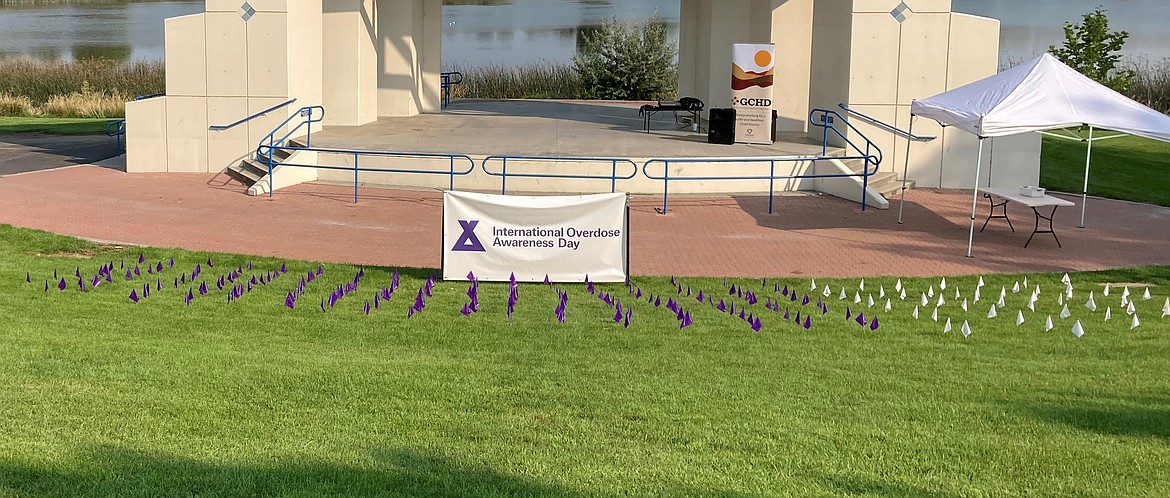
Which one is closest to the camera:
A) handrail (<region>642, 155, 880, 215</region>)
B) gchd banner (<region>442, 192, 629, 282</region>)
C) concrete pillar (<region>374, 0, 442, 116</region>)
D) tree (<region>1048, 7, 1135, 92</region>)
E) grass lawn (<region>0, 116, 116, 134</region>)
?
gchd banner (<region>442, 192, 629, 282</region>)

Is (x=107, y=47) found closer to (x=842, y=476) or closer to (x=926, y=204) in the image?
(x=926, y=204)

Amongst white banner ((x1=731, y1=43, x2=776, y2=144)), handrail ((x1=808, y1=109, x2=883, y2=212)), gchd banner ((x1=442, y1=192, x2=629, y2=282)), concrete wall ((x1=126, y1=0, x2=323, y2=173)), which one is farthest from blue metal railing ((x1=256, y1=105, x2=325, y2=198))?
handrail ((x1=808, y1=109, x2=883, y2=212))

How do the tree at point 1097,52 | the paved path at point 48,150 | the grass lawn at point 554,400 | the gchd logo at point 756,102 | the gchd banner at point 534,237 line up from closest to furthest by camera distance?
the grass lawn at point 554,400, the gchd banner at point 534,237, the gchd logo at point 756,102, the paved path at point 48,150, the tree at point 1097,52

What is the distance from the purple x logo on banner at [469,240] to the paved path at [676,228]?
1.81m

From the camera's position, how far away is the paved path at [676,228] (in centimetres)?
1571

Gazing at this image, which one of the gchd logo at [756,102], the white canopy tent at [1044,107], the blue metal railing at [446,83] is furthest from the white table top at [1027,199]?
the blue metal railing at [446,83]

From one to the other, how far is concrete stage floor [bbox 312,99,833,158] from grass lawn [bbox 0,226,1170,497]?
10.5m

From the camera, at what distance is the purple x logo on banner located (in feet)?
43.4

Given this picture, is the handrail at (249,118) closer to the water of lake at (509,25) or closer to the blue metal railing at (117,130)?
the blue metal railing at (117,130)

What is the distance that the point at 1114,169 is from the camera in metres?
26.0

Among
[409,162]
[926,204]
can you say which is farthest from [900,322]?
[409,162]

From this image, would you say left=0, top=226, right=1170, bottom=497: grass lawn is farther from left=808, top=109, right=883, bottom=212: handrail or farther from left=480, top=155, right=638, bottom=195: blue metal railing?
left=808, top=109, right=883, bottom=212: handrail

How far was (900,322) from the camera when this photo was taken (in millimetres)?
11641

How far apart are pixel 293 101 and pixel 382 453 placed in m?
18.2
